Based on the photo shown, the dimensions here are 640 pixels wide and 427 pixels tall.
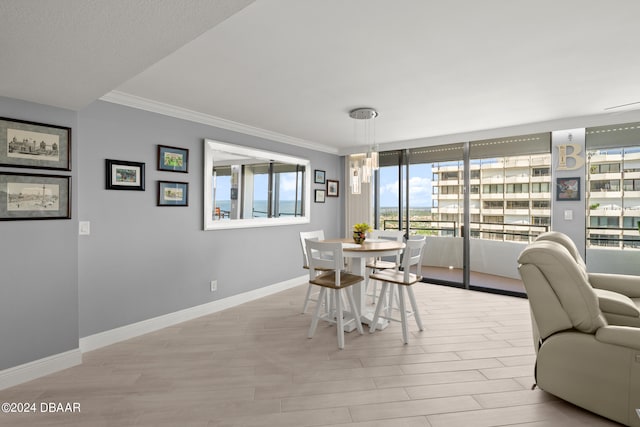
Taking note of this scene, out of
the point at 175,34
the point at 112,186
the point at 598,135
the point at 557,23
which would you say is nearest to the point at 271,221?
the point at 112,186

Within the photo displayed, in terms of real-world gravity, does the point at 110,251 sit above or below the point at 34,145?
below

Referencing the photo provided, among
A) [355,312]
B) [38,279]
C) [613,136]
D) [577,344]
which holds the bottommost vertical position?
[355,312]

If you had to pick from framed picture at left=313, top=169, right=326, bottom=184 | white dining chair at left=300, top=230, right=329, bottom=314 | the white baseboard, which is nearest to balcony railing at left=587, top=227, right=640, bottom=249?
white dining chair at left=300, top=230, right=329, bottom=314

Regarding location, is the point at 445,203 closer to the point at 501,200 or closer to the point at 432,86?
the point at 501,200

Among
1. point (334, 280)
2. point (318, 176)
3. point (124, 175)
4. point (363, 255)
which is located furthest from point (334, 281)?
point (318, 176)

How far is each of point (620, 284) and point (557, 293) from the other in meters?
1.59

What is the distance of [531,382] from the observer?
2389 millimetres

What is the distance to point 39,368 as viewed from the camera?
248 centimetres

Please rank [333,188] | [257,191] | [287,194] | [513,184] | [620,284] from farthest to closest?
[333,188]
[287,194]
[513,184]
[257,191]
[620,284]

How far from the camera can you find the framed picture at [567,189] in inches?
166

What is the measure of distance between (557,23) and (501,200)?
11.5 feet

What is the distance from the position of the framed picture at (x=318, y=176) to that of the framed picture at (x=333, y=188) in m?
0.22

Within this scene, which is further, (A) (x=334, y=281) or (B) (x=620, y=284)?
(A) (x=334, y=281)

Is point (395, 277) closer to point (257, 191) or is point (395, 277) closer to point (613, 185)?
point (257, 191)
